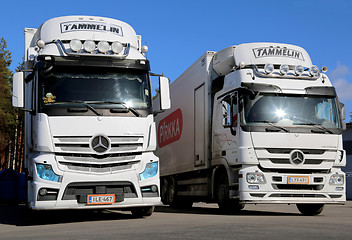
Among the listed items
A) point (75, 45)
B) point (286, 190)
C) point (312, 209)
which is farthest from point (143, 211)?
point (312, 209)

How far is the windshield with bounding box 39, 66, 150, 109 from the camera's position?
34.1ft

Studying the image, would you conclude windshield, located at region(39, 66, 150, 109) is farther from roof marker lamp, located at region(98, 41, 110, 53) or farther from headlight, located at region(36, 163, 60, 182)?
headlight, located at region(36, 163, 60, 182)

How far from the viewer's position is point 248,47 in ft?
42.4

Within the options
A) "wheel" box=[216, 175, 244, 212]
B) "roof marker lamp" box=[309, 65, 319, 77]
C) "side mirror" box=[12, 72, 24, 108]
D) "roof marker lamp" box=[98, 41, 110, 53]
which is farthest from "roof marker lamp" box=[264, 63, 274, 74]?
"side mirror" box=[12, 72, 24, 108]

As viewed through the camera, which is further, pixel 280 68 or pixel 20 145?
pixel 20 145

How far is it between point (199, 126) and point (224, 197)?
8.30 feet

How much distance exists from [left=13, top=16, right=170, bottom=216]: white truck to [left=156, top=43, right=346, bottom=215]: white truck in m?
2.11

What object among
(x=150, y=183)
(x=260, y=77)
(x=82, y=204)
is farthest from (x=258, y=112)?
(x=82, y=204)

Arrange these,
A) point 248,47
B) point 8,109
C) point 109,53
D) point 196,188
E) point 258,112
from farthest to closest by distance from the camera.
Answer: point 8,109, point 196,188, point 248,47, point 258,112, point 109,53

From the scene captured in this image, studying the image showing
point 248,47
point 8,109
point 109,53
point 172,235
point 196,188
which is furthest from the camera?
point 8,109

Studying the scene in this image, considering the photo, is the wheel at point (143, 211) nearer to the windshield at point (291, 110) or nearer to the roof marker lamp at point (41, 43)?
the windshield at point (291, 110)

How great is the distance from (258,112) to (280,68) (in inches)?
52.2

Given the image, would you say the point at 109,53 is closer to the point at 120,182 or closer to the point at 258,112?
the point at 120,182

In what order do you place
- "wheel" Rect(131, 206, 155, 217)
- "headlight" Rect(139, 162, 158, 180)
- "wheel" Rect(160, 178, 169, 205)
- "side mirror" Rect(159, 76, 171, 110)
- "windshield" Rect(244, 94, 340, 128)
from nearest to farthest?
"headlight" Rect(139, 162, 158, 180) < "side mirror" Rect(159, 76, 171, 110) < "wheel" Rect(131, 206, 155, 217) < "windshield" Rect(244, 94, 340, 128) < "wheel" Rect(160, 178, 169, 205)
